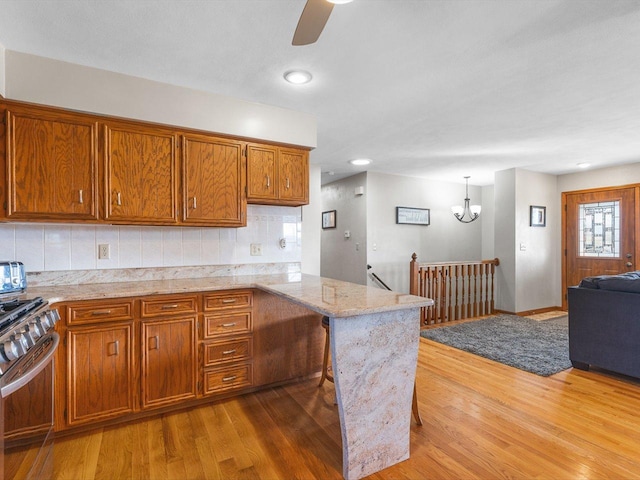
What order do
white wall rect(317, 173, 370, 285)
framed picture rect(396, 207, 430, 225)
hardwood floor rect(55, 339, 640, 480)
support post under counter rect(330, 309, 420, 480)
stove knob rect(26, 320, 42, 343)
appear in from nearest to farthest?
1. stove knob rect(26, 320, 42, 343)
2. support post under counter rect(330, 309, 420, 480)
3. hardwood floor rect(55, 339, 640, 480)
4. white wall rect(317, 173, 370, 285)
5. framed picture rect(396, 207, 430, 225)

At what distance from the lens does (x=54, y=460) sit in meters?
1.88

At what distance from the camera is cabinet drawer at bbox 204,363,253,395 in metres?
2.49

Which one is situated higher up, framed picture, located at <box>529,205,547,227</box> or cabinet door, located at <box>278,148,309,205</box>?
cabinet door, located at <box>278,148,309,205</box>

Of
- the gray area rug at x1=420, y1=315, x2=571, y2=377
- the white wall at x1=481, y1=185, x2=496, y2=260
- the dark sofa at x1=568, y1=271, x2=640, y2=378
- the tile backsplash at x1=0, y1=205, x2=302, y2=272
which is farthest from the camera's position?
the white wall at x1=481, y1=185, x2=496, y2=260

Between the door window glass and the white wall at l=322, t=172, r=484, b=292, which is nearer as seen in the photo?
the door window glass

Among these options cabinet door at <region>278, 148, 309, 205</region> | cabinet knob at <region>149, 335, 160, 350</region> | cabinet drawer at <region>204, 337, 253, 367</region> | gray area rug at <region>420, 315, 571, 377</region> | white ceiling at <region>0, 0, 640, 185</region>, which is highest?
white ceiling at <region>0, 0, 640, 185</region>

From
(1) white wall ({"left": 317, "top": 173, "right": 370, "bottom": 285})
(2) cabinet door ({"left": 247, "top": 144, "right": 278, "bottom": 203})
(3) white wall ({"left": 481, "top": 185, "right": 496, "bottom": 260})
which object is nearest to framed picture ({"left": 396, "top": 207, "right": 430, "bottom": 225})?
(1) white wall ({"left": 317, "top": 173, "right": 370, "bottom": 285})

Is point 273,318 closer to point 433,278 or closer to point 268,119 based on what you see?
point 268,119

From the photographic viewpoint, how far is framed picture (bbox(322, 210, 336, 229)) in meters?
6.28

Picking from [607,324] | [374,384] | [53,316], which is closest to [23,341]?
[53,316]

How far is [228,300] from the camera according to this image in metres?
2.55

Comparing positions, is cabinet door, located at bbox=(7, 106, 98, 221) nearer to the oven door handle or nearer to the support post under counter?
the oven door handle

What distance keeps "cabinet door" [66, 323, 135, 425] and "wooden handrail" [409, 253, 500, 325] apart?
3.57 meters

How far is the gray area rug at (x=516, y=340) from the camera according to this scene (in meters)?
3.37
